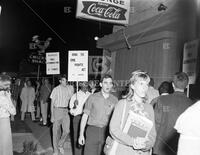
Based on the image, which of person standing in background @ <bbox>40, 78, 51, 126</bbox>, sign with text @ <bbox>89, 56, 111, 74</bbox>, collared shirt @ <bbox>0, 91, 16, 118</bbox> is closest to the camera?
collared shirt @ <bbox>0, 91, 16, 118</bbox>

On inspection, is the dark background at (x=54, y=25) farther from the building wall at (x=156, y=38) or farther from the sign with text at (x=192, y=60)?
the sign with text at (x=192, y=60)

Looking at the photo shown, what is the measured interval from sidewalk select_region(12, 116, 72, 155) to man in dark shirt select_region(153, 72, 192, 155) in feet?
14.1

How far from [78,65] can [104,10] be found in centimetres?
202

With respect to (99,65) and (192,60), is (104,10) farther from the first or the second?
(99,65)

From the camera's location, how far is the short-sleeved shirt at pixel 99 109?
5801mm

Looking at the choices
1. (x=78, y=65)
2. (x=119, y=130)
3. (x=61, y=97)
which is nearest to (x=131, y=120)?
(x=119, y=130)

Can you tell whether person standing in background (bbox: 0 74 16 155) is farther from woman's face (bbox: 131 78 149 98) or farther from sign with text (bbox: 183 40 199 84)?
sign with text (bbox: 183 40 199 84)

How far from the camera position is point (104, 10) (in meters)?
10.2

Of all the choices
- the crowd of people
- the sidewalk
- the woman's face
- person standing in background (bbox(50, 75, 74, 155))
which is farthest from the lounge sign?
the woman's face

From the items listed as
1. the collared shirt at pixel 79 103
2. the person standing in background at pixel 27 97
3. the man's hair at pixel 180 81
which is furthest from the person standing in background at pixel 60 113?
the person standing in background at pixel 27 97

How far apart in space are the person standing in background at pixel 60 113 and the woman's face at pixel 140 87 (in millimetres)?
5094

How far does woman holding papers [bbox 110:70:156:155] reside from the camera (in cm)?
398

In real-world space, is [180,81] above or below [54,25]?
below

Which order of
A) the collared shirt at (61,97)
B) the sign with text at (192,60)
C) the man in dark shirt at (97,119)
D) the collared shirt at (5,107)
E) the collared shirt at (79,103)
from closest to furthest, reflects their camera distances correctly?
the man in dark shirt at (97,119), the collared shirt at (5,107), the sign with text at (192,60), the collared shirt at (79,103), the collared shirt at (61,97)
